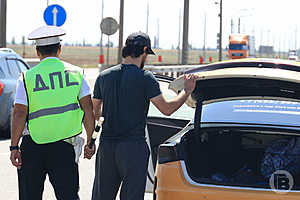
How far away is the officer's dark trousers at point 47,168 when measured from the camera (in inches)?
191

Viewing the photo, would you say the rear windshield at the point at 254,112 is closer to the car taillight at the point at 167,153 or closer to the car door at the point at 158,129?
the car taillight at the point at 167,153

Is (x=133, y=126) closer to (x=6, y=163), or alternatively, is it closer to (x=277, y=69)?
(x=277, y=69)

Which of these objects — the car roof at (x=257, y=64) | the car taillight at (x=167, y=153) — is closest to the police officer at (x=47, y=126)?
the car taillight at (x=167, y=153)

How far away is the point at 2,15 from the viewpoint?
2048cm

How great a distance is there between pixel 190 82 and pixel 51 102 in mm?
1031

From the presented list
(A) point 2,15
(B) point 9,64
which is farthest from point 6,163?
(A) point 2,15

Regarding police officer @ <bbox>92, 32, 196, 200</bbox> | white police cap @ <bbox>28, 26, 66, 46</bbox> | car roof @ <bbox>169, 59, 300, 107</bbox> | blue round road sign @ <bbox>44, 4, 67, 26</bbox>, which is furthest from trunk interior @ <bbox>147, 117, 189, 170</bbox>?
blue round road sign @ <bbox>44, 4, 67, 26</bbox>

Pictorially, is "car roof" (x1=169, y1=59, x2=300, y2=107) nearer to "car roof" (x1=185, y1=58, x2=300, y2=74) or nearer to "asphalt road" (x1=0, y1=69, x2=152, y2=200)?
"car roof" (x1=185, y1=58, x2=300, y2=74)

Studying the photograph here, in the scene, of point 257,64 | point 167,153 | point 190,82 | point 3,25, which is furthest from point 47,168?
point 3,25

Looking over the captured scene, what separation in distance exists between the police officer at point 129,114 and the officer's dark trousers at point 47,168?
260 millimetres

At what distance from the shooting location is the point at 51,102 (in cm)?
486

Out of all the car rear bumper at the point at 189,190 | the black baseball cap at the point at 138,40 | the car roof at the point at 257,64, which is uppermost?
the black baseball cap at the point at 138,40

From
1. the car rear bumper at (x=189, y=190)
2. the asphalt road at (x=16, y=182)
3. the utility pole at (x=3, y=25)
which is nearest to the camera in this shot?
the car rear bumper at (x=189, y=190)

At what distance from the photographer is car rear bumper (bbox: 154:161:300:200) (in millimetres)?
4438
